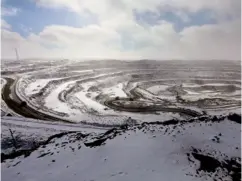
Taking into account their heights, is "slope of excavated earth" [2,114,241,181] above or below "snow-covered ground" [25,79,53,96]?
above

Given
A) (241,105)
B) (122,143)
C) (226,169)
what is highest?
(122,143)

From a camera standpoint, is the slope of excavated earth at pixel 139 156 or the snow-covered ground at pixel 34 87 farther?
the snow-covered ground at pixel 34 87

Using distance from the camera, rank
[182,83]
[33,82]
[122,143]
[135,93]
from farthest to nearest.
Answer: [182,83]
[33,82]
[135,93]
[122,143]

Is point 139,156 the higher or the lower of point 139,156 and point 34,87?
the higher

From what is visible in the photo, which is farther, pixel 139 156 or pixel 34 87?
pixel 34 87

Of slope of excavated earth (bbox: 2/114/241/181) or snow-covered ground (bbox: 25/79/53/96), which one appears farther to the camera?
snow-covered ground (bbox: 25/79/53/96)

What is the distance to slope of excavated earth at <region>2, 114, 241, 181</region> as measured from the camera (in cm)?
1608

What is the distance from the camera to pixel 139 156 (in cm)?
1742

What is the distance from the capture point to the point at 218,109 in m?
46.5

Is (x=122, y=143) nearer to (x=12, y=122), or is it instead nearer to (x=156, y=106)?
(x=12, y=122)

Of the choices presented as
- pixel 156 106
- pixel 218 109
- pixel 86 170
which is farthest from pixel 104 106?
pixel 86 170

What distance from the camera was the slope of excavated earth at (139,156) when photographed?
52.7 feet

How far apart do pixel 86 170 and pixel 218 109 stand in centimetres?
3622

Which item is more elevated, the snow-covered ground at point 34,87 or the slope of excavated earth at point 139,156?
the slope of excavated earth at point 139,156
